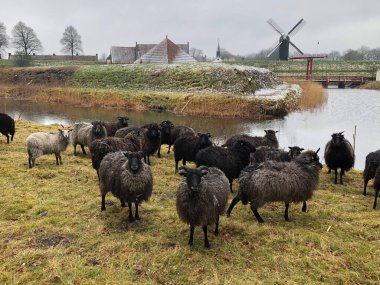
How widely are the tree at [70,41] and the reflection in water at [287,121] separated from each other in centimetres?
6649

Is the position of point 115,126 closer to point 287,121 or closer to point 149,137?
point 149,137

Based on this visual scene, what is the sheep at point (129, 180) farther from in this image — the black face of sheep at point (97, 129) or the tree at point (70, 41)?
the tree at point (70, 41)

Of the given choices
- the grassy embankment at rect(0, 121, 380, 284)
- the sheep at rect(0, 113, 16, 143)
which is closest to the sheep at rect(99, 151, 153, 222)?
the grassy embankment at rect(0, 121, 380, 284)

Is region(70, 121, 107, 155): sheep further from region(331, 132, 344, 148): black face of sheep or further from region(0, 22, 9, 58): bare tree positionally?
region(0, 22, 9, 58): bare tree

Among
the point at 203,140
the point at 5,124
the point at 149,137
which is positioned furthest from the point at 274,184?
the point at 5,124

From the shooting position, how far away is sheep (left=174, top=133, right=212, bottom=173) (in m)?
10.9

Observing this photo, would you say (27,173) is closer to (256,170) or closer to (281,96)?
(256,170)

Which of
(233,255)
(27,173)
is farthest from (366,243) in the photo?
(27,173)

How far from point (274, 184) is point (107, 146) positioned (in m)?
4.93

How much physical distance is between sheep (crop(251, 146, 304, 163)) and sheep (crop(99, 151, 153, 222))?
155 inches

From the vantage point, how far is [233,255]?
6.19 m

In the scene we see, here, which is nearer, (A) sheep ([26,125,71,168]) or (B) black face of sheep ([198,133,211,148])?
(B) black face of sheep ([198,133,211,148])

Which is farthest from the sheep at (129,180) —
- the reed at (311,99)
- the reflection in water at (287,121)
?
the reed at (311,99)

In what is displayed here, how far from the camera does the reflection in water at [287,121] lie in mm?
18609
